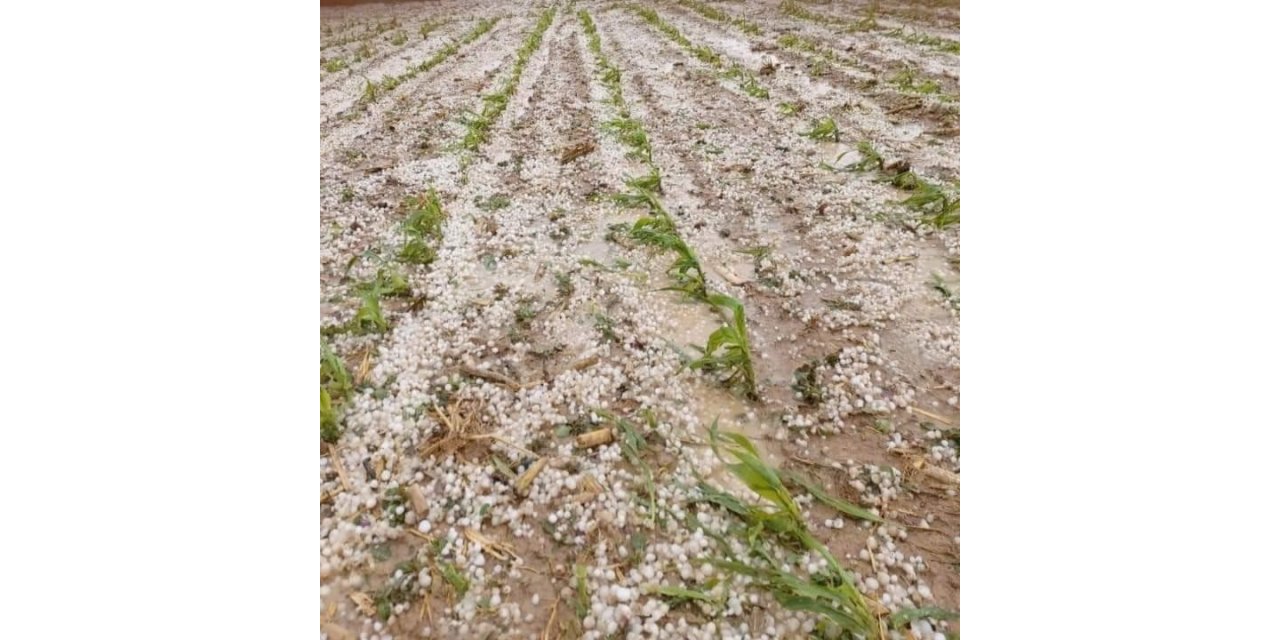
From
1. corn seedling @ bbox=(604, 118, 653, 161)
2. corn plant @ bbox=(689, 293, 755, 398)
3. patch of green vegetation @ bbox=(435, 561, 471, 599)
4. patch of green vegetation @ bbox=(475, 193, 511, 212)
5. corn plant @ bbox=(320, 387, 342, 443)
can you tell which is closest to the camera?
patch of green vegetation @ bbox=(435, 561, 471, 599)

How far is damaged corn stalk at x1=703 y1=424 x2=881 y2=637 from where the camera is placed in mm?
1319

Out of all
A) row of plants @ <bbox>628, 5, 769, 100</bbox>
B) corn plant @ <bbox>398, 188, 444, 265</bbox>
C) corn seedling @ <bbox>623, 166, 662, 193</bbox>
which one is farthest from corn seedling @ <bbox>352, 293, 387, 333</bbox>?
row of plants @ <bbox>628, 5, 769, 100</bbox>

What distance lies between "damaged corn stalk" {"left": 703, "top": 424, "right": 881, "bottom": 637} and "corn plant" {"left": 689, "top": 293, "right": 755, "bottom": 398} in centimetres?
31

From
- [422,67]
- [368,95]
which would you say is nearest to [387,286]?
[368,95]

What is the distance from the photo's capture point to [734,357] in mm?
2023

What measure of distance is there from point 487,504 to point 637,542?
0.44m

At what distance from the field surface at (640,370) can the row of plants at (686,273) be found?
0.01m

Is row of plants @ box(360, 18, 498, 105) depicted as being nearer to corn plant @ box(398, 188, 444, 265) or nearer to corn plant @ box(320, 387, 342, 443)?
corn plant @ box(398, 188, 444, 265)

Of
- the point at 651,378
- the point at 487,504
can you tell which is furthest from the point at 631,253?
the point at 487,504

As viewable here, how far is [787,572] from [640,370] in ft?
2.85

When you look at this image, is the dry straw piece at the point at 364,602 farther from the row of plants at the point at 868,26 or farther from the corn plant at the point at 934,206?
the row of plants at the point at 868,26

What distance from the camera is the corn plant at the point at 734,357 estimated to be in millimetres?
1989

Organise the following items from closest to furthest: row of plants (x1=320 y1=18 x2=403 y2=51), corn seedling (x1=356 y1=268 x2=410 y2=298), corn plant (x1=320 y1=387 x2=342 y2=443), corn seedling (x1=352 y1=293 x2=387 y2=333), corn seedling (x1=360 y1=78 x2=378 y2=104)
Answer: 1. corn plant (x1=320 y1=387 x2=342 y2=443)
2. corn seedling (x1=352 y1=293 x2=387 y2=333)
3. corn seedling (x1=356 y1=268 x2=410 y2=298)
4. corn seedling (x1=360 y1=78 x2=378 y2=104)
5. row of plants (x1=320 y1=18 x2=403 y2=51)

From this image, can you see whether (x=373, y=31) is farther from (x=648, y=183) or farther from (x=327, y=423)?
(x=327, y=423)
